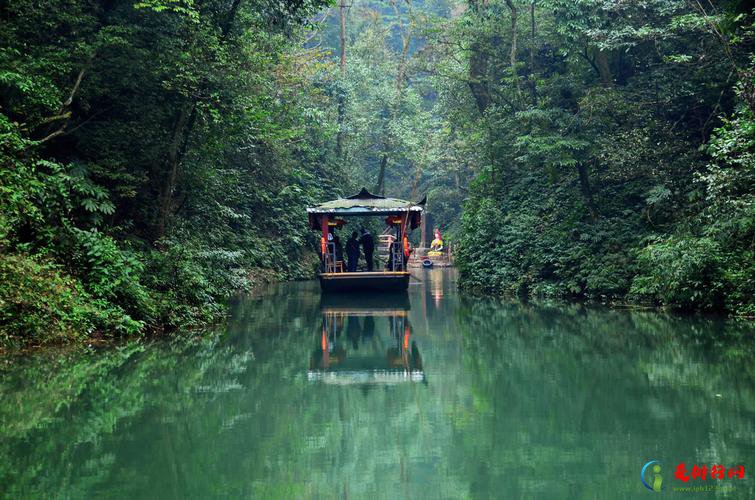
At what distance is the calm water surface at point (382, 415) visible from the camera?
4.59 m

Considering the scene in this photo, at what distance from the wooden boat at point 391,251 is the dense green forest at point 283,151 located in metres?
2.34

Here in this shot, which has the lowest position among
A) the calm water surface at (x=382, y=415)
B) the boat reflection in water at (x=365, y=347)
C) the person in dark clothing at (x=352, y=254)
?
the calm water surface at (x=382, y=415)

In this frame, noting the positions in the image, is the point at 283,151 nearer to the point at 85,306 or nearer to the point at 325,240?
the point at 325,240

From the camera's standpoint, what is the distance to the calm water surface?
15.0ft

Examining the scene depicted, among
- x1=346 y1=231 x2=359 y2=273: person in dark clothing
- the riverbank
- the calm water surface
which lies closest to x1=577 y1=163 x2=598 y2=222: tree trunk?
x1=346 y1=231 x2=359 y2=273: person in dark clothing

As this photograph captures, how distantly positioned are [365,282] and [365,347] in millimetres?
8130

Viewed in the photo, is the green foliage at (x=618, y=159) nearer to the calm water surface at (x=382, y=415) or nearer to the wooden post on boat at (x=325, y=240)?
the calm water surface at (x=382, y=415)

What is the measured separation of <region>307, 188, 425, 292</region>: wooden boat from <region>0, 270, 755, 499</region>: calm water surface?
7.09 m

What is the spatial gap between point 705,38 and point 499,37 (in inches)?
365

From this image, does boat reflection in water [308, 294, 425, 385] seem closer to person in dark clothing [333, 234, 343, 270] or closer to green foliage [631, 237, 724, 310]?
person in dark clothing [333, 234, 343, 270]

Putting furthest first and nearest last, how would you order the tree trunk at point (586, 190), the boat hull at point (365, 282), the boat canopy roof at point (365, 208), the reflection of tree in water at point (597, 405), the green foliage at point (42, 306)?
the boat canopy roof at point (365, 208)
the tree trunk at point (586, 190)
the boat hull at point (365, 282)
the green foliage at point (42, 306)
the reflection of tree in water at point (597, 405)

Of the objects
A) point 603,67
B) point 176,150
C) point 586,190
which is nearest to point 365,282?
point 586,190

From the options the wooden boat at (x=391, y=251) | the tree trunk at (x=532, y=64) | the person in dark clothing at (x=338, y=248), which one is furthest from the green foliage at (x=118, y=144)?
the tree trunk at (x=532, y=64)

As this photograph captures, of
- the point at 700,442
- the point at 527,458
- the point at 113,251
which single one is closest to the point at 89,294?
the point at 113,251
